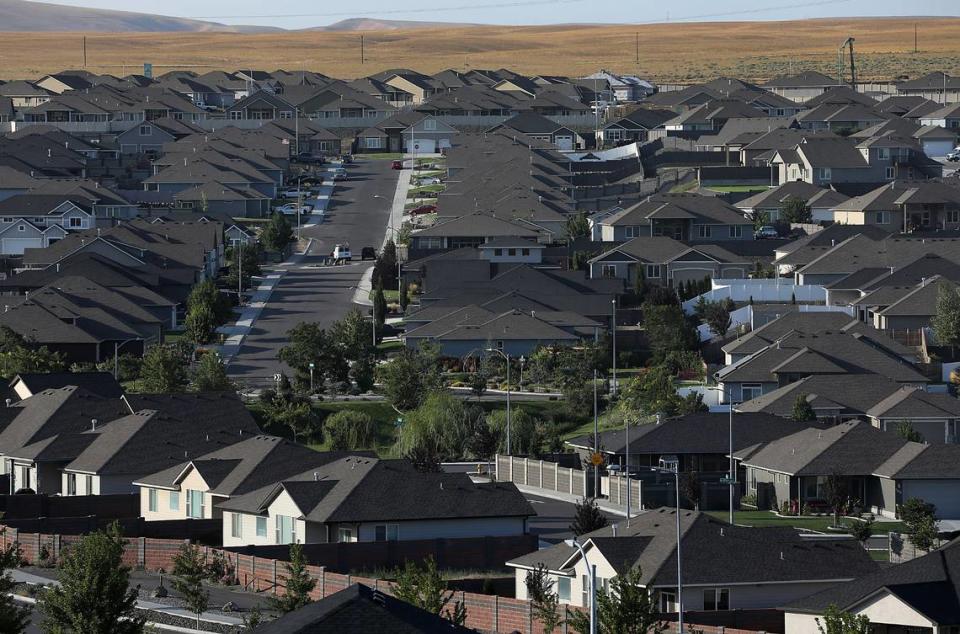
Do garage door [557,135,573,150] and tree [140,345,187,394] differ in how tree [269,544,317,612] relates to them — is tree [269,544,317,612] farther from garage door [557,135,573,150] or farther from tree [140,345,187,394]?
garage door [557,135,573,150]

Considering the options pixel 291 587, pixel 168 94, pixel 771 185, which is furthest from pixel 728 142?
pixel 291 587

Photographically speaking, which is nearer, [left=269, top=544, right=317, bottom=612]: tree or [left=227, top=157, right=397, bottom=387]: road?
[left=269, top=544, right=317, bottom=612]: tree

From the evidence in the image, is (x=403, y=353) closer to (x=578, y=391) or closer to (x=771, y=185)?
(x=578, y=391)

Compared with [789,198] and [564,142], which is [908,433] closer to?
[789,198]

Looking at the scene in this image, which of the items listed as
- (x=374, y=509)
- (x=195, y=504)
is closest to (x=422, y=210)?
(x=195, y=504)

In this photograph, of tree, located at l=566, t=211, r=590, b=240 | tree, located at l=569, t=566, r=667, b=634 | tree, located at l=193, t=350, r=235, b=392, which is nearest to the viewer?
tree, located at l=569, t=566, r=667, b=634

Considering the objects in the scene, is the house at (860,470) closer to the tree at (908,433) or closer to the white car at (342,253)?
the tree at (908,433)

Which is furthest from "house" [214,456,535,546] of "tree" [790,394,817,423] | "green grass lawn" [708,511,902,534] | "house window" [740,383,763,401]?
"house window" [740,383,763,401]
